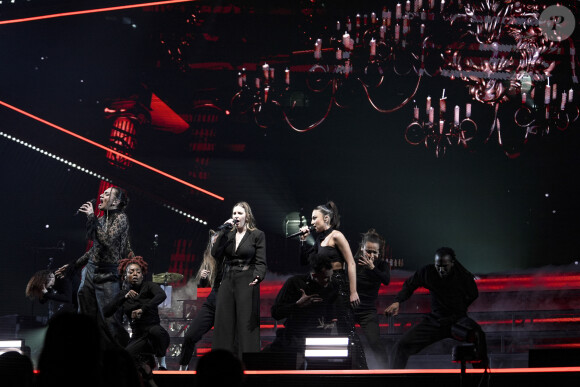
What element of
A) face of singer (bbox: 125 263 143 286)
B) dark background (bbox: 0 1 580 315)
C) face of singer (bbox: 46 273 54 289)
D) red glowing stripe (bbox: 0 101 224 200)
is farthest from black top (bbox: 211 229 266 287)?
red glowing stripe (bbox: 0 101 224 200)

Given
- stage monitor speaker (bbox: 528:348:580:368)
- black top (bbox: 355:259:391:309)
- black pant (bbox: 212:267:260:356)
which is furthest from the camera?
black top (bbox: 355:259:391:309)

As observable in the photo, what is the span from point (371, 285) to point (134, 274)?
234cm

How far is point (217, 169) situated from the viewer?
10109 mm

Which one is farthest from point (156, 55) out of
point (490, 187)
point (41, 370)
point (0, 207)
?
point (41, 370)

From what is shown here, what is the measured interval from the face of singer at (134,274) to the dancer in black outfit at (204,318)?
0.61 meters

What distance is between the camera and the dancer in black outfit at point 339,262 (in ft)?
20.0

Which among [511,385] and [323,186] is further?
[323,186]

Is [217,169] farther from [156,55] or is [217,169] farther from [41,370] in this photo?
[41,370]

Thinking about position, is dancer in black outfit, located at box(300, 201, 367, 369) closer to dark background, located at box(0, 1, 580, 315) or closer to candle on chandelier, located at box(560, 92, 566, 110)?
dark background, located at box(0, 1, 580, 315)

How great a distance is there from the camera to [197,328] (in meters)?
6.46

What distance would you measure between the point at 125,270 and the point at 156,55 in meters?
4.42

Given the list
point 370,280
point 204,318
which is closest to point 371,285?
point 370,280

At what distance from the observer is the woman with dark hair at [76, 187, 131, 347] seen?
616 centimetres

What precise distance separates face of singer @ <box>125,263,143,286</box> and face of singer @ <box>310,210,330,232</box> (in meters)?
1.78
